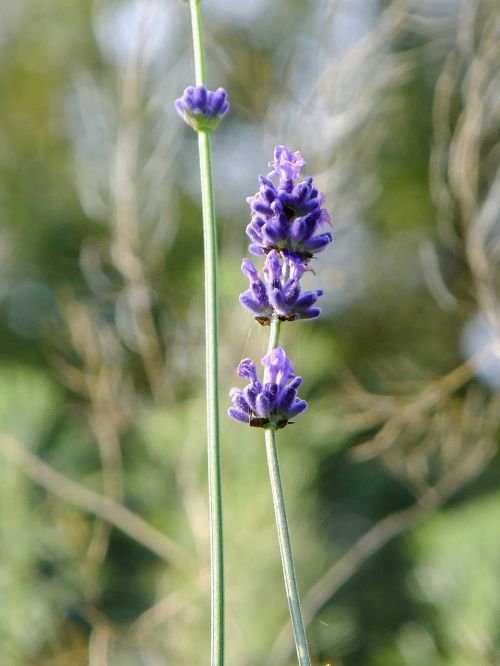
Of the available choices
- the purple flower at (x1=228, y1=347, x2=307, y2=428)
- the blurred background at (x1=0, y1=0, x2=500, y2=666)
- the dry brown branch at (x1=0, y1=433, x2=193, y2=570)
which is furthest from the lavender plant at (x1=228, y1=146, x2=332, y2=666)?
the dry brown branch at (x1=0, y1=433, x2=193, y2=570)

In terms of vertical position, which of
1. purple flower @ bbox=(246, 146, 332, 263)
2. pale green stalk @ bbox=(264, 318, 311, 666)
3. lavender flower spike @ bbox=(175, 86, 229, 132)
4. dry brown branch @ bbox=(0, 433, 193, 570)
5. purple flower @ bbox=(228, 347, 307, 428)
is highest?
dry brown branch @ bbox=(0, 433, 193, 570)

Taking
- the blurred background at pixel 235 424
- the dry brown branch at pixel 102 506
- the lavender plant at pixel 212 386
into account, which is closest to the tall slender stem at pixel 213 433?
the lavender plant at pixel 212 386

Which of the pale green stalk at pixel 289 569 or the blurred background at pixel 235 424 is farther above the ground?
the blurred background at pixel 235 424

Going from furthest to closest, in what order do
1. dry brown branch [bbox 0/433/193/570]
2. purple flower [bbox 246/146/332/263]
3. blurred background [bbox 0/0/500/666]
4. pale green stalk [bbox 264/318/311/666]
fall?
dry brown branch [bbox 0/433/193/570] < blurred background [bbox 0/0/500/666] < purple flower [bbox 246/146/332/263] < pale green stalk [bbox 264/318/311/666]

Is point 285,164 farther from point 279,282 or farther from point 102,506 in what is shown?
point 102,506

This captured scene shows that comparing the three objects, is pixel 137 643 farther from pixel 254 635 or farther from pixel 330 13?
pixel 330 13

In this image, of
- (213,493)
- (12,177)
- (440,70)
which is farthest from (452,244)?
(12,177)

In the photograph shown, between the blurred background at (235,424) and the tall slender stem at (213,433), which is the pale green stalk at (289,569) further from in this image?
the blurred background at (235,424)

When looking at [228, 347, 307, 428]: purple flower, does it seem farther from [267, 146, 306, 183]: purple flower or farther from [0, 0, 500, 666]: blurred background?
[0, 0, 500, 666]: blurred background
